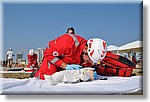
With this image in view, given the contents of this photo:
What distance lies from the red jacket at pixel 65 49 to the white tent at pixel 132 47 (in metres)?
0.27

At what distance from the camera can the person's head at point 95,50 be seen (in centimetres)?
322

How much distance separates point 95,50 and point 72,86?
299mm

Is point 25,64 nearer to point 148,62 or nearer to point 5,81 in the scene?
point 5,81

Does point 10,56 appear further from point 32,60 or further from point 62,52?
point 62,52

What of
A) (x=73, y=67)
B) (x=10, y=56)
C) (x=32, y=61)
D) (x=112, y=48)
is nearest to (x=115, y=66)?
(x=112, y=48)

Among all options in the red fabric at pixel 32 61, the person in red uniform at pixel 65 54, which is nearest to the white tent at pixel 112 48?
the person in red uniform at pixel 65 54

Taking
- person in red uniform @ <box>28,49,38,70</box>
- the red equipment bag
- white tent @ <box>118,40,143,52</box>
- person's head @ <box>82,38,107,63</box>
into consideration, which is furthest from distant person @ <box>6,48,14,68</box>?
white tent @ <box>118,40,143,52</box>

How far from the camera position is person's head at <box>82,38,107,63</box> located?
322cm

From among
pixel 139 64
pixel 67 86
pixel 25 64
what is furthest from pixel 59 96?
pixel 139 64

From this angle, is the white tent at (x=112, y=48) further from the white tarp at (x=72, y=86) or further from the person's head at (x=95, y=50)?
the white tarp at (x=72, y=86)

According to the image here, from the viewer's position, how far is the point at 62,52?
126 inches

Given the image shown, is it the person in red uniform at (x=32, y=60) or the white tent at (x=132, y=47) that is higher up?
the white tent at (x=132, y=47)

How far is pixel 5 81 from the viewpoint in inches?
128

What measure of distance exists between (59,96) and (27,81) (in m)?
0.25
